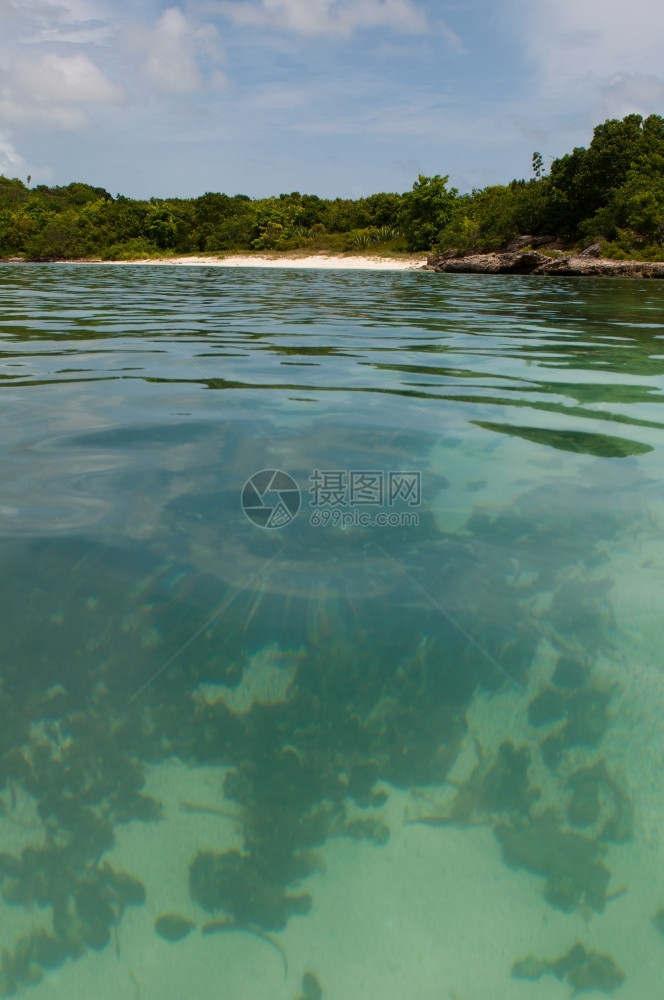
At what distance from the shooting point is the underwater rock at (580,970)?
112cm

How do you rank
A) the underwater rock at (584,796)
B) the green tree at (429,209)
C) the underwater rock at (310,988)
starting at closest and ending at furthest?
the underwater rock at (310,988) < the underwater rock at (584,796) < the green tree at (429,209)

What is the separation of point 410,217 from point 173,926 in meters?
45.2

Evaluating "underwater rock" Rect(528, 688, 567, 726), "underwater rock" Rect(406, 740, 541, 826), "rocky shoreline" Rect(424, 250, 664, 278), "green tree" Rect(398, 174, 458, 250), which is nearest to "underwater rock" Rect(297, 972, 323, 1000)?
"underwater rock" Rect(406, 740, 541, 826)

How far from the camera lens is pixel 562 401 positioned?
4160 millimetres

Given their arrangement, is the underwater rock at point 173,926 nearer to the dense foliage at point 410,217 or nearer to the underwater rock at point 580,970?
the underwater rock at point 580,970

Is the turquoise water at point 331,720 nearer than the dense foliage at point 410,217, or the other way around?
the turquoise water at point 331,720

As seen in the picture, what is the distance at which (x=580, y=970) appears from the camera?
1137mm

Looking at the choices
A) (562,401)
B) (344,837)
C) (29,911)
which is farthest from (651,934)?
(562,401)

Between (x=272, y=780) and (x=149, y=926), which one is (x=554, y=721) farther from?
(x=149, y=926)

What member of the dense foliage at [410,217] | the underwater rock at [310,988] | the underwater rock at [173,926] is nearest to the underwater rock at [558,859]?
the underwater rock at [310,988]

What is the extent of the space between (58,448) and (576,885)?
2.82 metres

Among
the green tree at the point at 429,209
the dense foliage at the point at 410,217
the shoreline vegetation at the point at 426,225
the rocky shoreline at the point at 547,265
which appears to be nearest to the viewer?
the rocky shoreline at the point at 547,265

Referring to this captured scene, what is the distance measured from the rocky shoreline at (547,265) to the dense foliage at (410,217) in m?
1.72

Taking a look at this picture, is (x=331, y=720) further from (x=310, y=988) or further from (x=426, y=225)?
(x=426, y=225)
